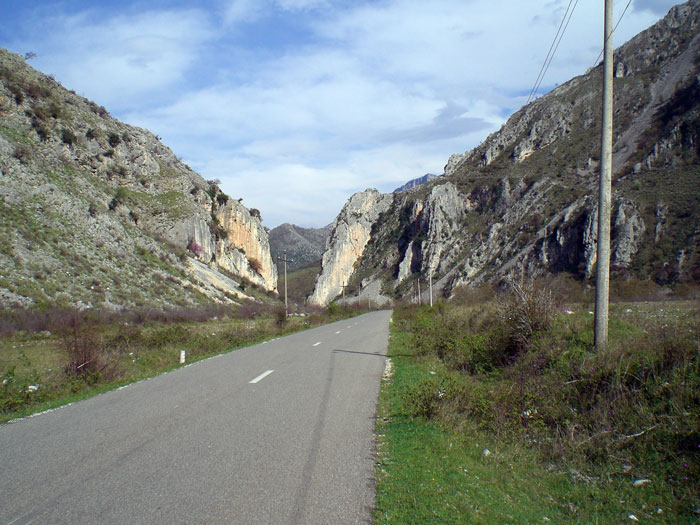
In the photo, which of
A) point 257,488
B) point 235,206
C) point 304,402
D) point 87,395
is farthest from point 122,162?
point 257,488

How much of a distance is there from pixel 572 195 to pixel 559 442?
234 ft

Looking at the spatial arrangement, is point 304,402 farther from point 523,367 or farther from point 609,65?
point 609,65

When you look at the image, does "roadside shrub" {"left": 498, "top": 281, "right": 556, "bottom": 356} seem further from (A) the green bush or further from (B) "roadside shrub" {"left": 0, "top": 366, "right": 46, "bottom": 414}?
(A) the green bush

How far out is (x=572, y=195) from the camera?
69.5m

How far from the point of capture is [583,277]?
54281 mm

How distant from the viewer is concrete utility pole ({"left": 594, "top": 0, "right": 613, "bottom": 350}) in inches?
316

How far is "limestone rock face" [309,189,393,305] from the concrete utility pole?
362 feet

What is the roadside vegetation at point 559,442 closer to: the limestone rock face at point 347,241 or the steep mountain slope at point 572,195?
the steep mountain slope at point 572,195

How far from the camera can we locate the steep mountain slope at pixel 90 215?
29.3 metres

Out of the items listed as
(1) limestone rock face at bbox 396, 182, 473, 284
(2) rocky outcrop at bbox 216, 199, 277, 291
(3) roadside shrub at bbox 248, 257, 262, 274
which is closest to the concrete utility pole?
(2) rocky outcrop at bbox 216, 199, 277, 291

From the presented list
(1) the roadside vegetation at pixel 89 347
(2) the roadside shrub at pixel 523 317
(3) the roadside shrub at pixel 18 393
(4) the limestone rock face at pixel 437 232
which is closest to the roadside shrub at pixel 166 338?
(1) the roadside vegetation at pixel 89 347

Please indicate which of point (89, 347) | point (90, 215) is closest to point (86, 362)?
point (89, 347)

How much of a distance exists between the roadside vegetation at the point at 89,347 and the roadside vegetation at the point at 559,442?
6659 millimetres

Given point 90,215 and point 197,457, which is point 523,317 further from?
point 90,215
